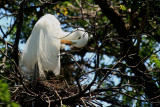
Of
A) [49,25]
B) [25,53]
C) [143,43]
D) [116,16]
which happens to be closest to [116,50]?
[143,43]

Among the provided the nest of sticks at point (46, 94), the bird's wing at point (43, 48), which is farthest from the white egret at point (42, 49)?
the nest of sticks at point (46, 94)

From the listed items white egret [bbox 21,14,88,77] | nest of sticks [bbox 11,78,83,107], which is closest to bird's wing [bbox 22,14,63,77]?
white egret [bbox 21,14,88,77]

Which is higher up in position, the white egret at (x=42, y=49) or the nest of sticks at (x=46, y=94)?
the white egret at (x=42, y=49)

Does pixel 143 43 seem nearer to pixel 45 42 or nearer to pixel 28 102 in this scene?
pixel 45 42

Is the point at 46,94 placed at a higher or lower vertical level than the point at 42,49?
lower

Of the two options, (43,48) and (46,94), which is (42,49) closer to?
(43,48)

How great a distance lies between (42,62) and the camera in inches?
128

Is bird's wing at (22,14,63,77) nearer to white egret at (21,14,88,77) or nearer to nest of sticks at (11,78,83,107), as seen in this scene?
white egret at (21,14,88,77)

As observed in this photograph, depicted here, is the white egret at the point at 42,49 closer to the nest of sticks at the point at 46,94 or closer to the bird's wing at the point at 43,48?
the bird's wing at the point at 43,48

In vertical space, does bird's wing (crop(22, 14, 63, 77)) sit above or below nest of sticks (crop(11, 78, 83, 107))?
above

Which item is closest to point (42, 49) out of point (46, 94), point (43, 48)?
point (43, 48)

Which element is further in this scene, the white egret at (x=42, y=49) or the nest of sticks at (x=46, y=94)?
the white egret at (x=42, y=49)

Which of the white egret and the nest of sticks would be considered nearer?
the nest of sticks

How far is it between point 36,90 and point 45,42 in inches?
29.0
